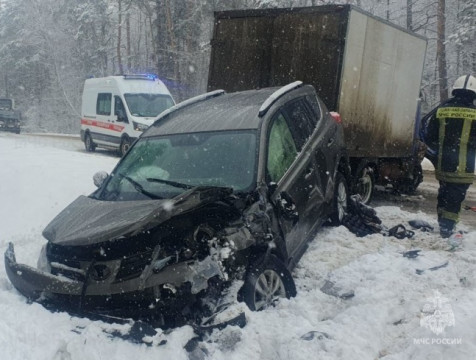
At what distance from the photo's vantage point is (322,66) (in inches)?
277

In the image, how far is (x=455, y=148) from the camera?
17.8ft

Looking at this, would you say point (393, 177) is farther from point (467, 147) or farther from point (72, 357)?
point (72, 357)

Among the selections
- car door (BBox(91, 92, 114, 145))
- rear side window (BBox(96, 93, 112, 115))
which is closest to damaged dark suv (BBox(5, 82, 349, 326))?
car door (BBox(91, 92, 114, 145))

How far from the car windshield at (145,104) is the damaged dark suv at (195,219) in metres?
9.49

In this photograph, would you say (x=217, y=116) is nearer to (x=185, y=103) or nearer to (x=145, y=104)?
(x=185, y=103)

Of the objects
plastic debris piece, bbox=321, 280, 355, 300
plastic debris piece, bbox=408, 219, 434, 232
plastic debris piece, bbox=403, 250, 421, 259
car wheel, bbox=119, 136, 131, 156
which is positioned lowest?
car wheel, bbox=119, 136, 131, 156

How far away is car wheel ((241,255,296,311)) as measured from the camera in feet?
11.2

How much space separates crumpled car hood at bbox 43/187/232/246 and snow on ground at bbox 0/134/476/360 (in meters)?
0.56

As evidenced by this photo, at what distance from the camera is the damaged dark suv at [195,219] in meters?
3.09

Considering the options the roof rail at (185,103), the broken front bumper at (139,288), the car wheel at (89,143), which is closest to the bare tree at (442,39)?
the car wheel at (89,143)

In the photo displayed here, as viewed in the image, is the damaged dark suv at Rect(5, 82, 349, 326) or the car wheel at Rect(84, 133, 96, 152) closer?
the damaged dark suv at Rect(5, 82, 349, 326)

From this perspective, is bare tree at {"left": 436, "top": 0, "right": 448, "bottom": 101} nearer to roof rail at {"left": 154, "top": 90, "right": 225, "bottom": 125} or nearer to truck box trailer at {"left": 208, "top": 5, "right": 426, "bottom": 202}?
truck box trailer at {"left": 208, "top": 5, "right": 426, "bottom": 202}

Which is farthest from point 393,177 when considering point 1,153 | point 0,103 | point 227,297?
point 0,103

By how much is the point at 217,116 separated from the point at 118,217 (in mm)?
1668
